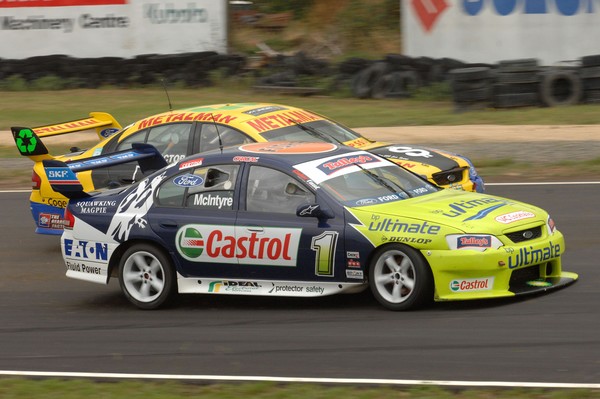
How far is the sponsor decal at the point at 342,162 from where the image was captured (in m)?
8.72

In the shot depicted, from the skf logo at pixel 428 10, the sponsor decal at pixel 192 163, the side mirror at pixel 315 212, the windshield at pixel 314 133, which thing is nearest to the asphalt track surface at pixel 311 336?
the side mirror at pixel 315 212

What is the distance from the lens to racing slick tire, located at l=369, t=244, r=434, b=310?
26.0ft

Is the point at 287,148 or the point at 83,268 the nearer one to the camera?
the point at 287,148

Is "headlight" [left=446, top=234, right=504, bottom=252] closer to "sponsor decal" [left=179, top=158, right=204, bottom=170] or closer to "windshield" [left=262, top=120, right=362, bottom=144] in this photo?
"sponsor decal" [left=179, top=158, right=204, bottom=170]

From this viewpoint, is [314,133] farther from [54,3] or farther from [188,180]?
[54,3]

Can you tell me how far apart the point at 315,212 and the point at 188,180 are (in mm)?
1347

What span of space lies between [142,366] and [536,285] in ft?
10.3

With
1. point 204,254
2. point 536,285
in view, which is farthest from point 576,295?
point 204,254

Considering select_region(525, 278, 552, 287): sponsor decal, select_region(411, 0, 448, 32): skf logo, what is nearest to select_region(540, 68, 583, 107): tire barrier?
select_region(411, 0, 448, 32): skf logo

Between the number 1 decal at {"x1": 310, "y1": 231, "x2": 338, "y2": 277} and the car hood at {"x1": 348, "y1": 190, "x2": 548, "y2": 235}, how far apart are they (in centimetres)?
27

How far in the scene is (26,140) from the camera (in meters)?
10.5

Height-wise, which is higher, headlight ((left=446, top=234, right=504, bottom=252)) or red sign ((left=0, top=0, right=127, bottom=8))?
red sign ((left=0, top=0, right=127, bottom=8))

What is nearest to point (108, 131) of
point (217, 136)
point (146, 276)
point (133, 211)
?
point (217, 136)

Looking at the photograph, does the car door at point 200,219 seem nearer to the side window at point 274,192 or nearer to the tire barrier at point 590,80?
the side window at point 274,192
